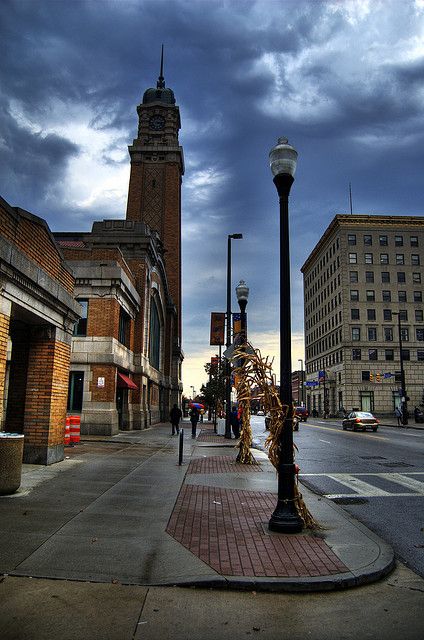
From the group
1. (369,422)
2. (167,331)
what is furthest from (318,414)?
(369,422)

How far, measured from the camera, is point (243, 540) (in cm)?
612

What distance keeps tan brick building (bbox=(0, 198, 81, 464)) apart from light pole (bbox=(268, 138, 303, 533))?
5.42 metres

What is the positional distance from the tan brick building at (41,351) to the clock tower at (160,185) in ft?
160

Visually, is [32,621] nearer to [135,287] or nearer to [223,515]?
[223,515]

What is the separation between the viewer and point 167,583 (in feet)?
15.2

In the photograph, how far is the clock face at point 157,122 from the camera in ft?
227

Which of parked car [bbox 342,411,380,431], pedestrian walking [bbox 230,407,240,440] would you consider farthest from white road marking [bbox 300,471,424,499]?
parked car [bbox 342,411,380,431]

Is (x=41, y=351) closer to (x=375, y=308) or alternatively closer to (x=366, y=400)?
(x=366, y=400)

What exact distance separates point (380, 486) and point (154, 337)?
33.1 m

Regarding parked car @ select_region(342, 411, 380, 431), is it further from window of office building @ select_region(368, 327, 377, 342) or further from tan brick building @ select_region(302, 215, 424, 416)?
window of office building @ select_region(368, 327, 377, 342)

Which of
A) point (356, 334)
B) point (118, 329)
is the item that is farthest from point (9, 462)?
point (356, 334)

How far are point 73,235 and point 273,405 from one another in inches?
1536

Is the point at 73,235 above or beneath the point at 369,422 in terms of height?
above

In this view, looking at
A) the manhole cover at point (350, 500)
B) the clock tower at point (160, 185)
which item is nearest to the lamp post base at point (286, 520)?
the manhole cover at point (350, 500)
